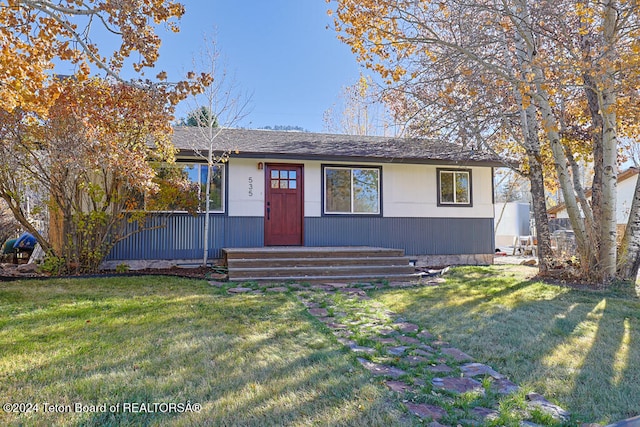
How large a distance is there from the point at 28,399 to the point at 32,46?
4.98 meters

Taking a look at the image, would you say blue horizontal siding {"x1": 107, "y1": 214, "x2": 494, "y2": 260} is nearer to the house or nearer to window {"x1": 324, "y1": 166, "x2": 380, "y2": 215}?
the house

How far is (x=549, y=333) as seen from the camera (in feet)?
13.5

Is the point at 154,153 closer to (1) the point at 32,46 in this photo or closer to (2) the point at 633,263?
(1) the point at 32,46

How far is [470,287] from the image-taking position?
22.4ft

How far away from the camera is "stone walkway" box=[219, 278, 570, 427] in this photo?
95.1 inches

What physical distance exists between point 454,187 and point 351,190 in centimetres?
272

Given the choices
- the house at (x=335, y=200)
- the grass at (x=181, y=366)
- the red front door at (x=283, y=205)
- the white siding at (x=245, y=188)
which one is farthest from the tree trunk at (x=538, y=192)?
the white siding at (x=245, y=188)

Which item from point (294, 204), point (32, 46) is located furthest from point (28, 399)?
point (294, 204)

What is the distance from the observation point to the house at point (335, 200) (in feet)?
27.8

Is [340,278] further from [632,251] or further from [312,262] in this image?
[632,251]

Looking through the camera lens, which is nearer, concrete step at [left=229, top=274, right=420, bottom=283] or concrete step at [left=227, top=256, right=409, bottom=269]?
concrete step at [left=229, top=274, right=420, bottom=283]

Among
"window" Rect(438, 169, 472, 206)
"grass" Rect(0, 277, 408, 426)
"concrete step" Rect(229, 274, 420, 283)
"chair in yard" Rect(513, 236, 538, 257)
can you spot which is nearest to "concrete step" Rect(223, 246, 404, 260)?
"concrete step" Rect(229, 274, 420, 283)

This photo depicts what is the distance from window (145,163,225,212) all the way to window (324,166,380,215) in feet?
8.12

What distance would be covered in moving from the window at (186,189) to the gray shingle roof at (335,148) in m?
0.49
